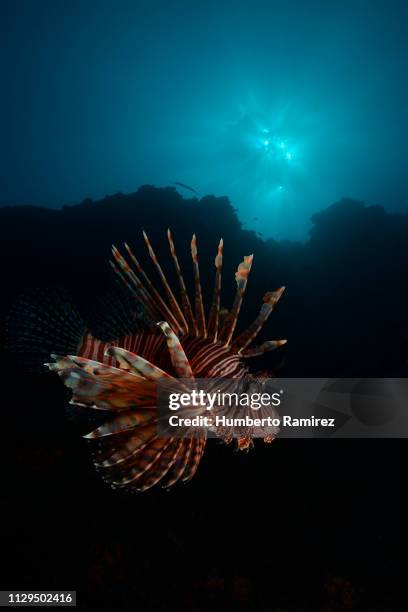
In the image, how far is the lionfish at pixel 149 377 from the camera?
1.90 m

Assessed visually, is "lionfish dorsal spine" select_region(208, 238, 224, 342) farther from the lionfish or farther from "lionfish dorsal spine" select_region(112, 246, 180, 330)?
"lionfish dorsal spine" select_region(112, 246, 180, 330)

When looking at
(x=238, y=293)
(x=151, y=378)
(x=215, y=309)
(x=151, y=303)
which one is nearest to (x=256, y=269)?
(x=151, y=303)

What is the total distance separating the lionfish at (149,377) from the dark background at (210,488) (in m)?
0.44

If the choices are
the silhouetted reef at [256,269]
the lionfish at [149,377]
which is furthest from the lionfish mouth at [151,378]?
the silhouetted reef at [256,269]

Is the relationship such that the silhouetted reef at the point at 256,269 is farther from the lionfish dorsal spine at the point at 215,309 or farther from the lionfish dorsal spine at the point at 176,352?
the lionfish dorsal spine at the point at 176,352

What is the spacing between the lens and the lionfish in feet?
6.24

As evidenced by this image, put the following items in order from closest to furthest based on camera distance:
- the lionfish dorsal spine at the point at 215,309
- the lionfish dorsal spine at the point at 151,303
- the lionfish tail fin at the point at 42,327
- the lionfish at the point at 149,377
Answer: the lionfish at the point at 149,377 → the lionfish dorsal spine at the point at 215,309 → the lionfish dorsal spine at the point at 151,303 → the lionfish tail fin at the point at 42,327

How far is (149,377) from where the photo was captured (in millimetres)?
1951

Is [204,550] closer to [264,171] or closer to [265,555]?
[265,555]

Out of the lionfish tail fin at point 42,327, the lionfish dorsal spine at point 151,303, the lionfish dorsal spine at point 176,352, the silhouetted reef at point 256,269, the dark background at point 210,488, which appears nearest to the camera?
the lionfish dorsal spine at point 176,352

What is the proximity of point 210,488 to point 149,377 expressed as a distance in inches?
206

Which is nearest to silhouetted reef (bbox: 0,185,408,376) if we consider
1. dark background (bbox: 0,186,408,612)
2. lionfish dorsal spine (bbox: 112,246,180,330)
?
dark background (bbox: 0,186,408,612)

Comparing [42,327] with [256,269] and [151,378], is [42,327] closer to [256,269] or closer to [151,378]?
[151,378]

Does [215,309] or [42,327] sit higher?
[42,327]
